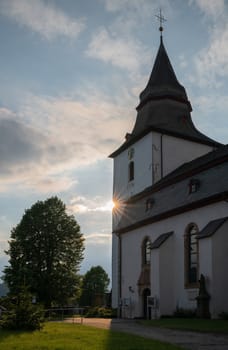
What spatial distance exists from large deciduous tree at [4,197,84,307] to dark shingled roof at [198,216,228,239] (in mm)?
21214

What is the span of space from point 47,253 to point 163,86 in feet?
59.9

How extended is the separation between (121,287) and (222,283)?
12899 millimetres

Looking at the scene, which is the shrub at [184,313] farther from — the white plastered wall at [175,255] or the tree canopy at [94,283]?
the tree canopy at [94,283]

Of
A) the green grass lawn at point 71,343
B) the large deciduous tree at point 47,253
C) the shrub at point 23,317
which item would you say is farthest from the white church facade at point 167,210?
the green grass lawn at point 71,343

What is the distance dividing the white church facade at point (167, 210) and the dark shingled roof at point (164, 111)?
0.08 m

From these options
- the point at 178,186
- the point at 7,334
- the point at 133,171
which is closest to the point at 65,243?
the point at 133,171

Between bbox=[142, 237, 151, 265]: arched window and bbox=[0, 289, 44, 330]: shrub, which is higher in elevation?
bbox=[142, 237, 151, 265]: arched window

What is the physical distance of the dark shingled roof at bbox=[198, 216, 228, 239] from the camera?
2223 cm

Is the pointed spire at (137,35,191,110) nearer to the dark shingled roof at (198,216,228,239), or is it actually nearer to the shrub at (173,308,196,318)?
the dark shingled roof at (198,216,228,239)

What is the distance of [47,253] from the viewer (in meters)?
42.5

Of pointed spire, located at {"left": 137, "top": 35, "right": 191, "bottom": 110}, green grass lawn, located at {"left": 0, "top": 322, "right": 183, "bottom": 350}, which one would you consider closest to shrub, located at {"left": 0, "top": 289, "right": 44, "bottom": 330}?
green grass lawn, located at {"left": 0, "top": 322, "right": 183, "bottom": 350}

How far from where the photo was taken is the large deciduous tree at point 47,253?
4095 cm

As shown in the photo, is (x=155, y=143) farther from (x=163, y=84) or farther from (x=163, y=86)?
(x=163, y=84)

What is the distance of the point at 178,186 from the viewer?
28.6 m
